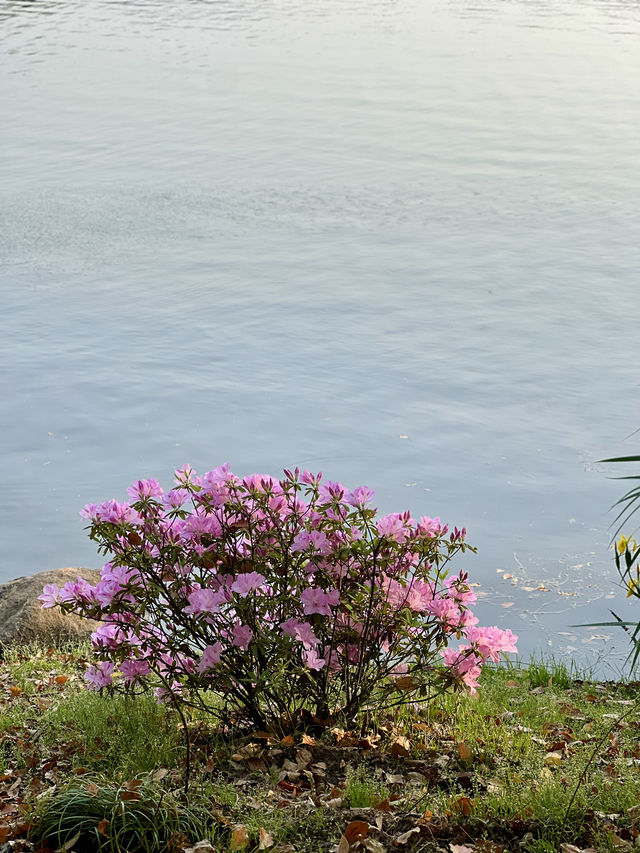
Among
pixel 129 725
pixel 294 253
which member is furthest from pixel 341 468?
pixel 294 253

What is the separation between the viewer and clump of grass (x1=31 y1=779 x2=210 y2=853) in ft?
10.0

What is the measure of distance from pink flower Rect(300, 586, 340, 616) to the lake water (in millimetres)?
2384

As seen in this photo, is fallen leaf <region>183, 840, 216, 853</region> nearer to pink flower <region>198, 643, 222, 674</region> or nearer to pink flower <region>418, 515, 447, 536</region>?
pink flower <region>198, 643, 222, 674</region>

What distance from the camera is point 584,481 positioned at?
24.3 ft

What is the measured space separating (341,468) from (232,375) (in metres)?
2.07

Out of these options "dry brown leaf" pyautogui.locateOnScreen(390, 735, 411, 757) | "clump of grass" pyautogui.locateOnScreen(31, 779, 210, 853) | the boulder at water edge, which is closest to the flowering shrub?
"dry brown leaf" pyautogui.locateOnScreen(390, 735, 411, 757)

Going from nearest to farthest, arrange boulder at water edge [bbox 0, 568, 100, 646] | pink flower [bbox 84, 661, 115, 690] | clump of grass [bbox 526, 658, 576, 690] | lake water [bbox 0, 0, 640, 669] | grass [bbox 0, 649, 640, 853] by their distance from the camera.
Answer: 1. grass [bbox 0, 649, 640, 853]
2. pink flower [bbox 84, 661, 115, 690]
3. clump of grass [bbox 526, 658, 576, 690]
4. boulder at water edge [bbox 0, 568, 100, 646]
5. lake water [bbox 0, 0, 640, 669]

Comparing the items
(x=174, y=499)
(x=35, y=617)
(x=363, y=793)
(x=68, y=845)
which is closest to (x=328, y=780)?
(x=363, y=793)

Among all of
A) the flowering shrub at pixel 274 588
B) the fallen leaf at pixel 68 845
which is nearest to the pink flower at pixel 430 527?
the flowering shrub at pixel 274 588

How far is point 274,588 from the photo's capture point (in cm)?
375

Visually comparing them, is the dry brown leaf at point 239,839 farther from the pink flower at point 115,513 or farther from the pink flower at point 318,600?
the pink flower at point 115,513

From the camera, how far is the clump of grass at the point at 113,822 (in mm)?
3062

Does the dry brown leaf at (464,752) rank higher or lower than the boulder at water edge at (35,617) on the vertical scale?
lower

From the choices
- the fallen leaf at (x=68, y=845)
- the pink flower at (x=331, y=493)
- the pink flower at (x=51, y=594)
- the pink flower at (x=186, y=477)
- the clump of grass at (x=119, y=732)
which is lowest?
the fallen leaf at (x=68, y=845)
